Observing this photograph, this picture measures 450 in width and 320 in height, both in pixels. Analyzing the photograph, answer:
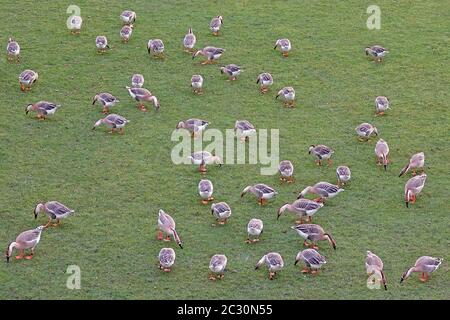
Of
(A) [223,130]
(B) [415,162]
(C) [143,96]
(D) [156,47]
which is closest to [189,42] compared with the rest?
(D) [156,47]

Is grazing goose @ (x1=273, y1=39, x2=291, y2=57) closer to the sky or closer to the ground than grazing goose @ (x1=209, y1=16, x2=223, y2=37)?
closer to the ground

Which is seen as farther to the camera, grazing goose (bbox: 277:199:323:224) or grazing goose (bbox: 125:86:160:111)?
grazing goose (bbox: 125:86:160:111)

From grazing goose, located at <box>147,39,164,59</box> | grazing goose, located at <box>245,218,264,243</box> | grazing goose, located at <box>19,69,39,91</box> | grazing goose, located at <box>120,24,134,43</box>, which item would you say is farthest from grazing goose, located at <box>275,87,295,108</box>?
grazing goose, located at <box>19,69,39,91</box>

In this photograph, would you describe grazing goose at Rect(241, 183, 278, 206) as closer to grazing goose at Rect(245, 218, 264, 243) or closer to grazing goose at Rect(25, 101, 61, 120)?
grazing goose at Rect(245, 218, 264, 243)

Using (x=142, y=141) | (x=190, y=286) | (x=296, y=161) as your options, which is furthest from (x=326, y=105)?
(x=190, y=286)

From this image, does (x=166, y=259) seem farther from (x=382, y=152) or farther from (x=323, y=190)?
(x=382, y=152)

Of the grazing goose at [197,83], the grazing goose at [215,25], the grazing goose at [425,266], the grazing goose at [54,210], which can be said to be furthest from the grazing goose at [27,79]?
the grazing goose at [425,266]
